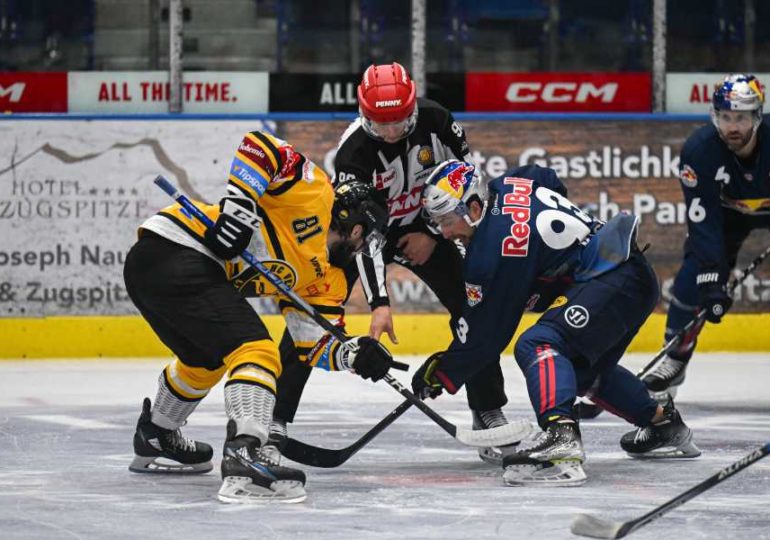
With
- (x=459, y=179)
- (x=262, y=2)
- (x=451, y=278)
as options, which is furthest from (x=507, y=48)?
(x=459, y=179)

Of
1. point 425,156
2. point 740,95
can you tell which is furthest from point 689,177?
point 425,156

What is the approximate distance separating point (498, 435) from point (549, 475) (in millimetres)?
268

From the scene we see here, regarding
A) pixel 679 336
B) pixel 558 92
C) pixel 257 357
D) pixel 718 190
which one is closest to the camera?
pixel 257 357

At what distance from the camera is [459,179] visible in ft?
15.0

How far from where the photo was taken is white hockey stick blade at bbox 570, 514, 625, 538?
3545 mm

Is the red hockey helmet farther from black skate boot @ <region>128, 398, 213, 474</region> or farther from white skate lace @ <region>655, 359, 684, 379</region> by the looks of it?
white skate lace @ <region>655, 359, 684, 379</region>

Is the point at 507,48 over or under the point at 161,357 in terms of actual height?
over

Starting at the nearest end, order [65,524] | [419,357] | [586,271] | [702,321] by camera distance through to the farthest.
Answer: [65,524] < [586,271] < [702,321] < [419,357]

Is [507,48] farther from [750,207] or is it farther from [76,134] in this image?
[750,207]

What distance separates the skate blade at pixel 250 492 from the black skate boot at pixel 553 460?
68cm

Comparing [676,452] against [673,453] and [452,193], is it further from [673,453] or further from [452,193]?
[452,193]

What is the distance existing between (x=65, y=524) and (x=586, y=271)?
5.53 feet

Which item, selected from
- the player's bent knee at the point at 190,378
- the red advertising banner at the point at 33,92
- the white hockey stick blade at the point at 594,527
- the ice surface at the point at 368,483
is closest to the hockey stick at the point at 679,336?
the ice surface at the point at 368,483

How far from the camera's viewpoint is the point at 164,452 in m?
4.73
